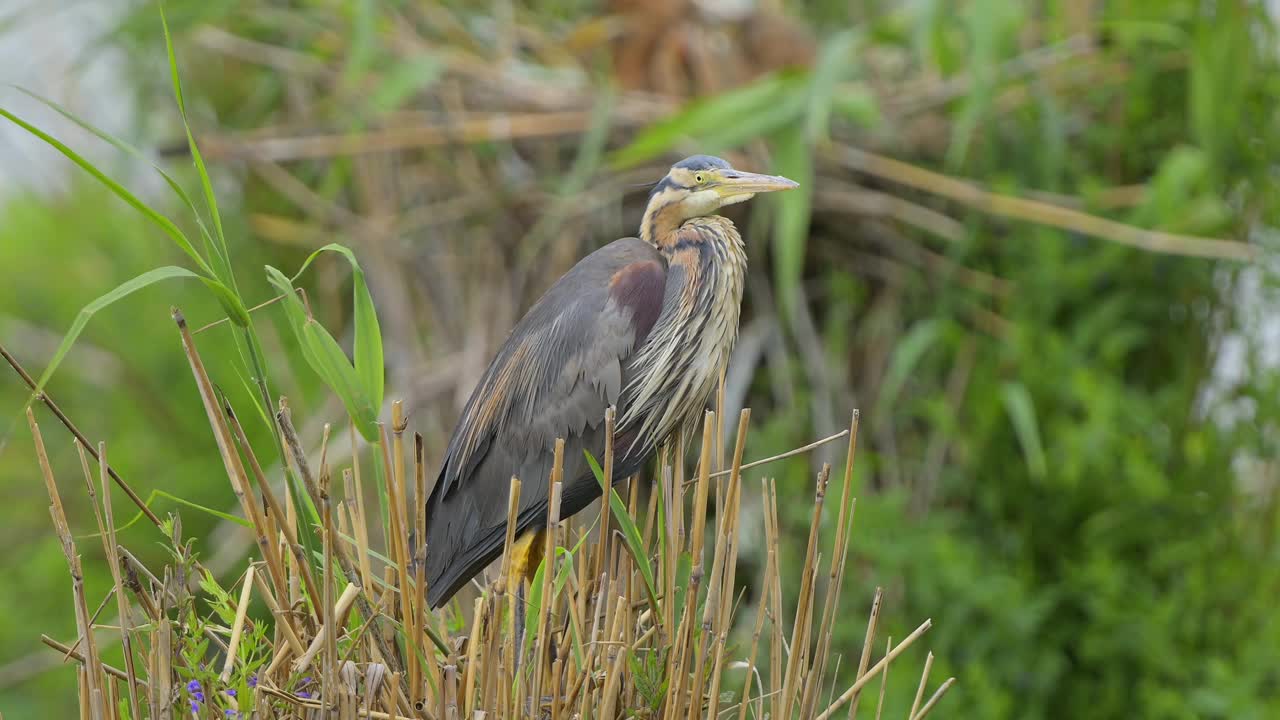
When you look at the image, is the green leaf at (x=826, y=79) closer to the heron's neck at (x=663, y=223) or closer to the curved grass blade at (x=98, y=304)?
the heron's neck at (x=663, y=223)

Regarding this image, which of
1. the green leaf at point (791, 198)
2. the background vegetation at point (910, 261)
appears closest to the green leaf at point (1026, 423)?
the background vegetation at point (910, 261)

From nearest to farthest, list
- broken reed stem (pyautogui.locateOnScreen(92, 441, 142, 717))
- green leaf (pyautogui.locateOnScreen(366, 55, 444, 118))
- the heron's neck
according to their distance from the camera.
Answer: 1. broken reed stem (pyautogui.locateOnScreen(92, 441, 142, 717))
2. the heron's neck
3. green leaf (pyautogui.locateOnScreen(366, 55, 444, 118))

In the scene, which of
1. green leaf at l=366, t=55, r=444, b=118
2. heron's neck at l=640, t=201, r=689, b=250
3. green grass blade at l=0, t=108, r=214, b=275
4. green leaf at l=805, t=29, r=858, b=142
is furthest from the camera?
green leaf at l=366, t=55, r=444, b=118

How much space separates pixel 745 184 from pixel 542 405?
1.15ft

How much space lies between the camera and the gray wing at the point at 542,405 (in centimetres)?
149

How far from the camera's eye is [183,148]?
294cm

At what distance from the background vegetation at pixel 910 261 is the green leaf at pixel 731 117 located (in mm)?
11

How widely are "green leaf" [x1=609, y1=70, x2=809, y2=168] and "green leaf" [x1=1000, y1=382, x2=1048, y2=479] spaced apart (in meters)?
0.71

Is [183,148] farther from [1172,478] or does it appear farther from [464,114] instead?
[1172,478]

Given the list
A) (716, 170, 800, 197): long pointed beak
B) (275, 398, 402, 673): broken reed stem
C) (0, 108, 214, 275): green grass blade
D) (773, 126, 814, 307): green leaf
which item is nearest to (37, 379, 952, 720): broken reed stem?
(275, 398, 402, 673): broken reed stem

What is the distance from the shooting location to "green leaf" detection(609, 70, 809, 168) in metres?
2.39

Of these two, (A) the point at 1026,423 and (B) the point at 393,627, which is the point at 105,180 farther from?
(A) the point at 1026,423

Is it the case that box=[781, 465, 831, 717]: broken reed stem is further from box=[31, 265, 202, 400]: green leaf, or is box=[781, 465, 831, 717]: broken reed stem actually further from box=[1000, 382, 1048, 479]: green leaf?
box=[1000, 382, 1048, 479]: green leaf

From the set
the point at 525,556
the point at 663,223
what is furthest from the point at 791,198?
the point at 525,556
